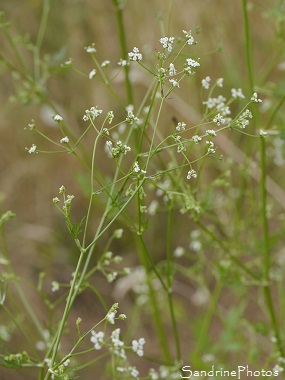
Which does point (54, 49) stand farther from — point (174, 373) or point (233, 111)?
point (174, 373)

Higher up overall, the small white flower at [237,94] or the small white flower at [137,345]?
the small white flower at [237,94]

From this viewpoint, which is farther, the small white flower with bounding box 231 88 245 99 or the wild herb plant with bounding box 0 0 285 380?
the small white flower with bounding box 231 88 245 99

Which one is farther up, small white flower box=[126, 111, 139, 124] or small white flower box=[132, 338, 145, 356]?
small white flower box=[126, 111, 139, 124]

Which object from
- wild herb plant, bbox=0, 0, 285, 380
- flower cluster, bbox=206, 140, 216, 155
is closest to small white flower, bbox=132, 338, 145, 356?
wild herb plant, bbox=0, 0, 285, 380

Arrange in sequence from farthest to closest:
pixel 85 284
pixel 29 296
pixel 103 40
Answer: pixel 103 40, pixel 29 296, pixel 85 284

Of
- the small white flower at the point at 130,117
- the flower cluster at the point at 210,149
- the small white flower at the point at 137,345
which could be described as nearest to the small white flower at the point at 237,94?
the flower cluster at the point at 210,149

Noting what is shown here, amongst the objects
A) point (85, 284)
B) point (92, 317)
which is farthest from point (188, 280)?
point (85, 284)

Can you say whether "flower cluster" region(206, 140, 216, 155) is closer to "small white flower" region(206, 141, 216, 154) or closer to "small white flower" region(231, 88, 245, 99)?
"small white flower" region(206, 141, 216, 154)

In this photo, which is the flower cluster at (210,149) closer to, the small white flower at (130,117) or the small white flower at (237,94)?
the small white flower at (130,117)
